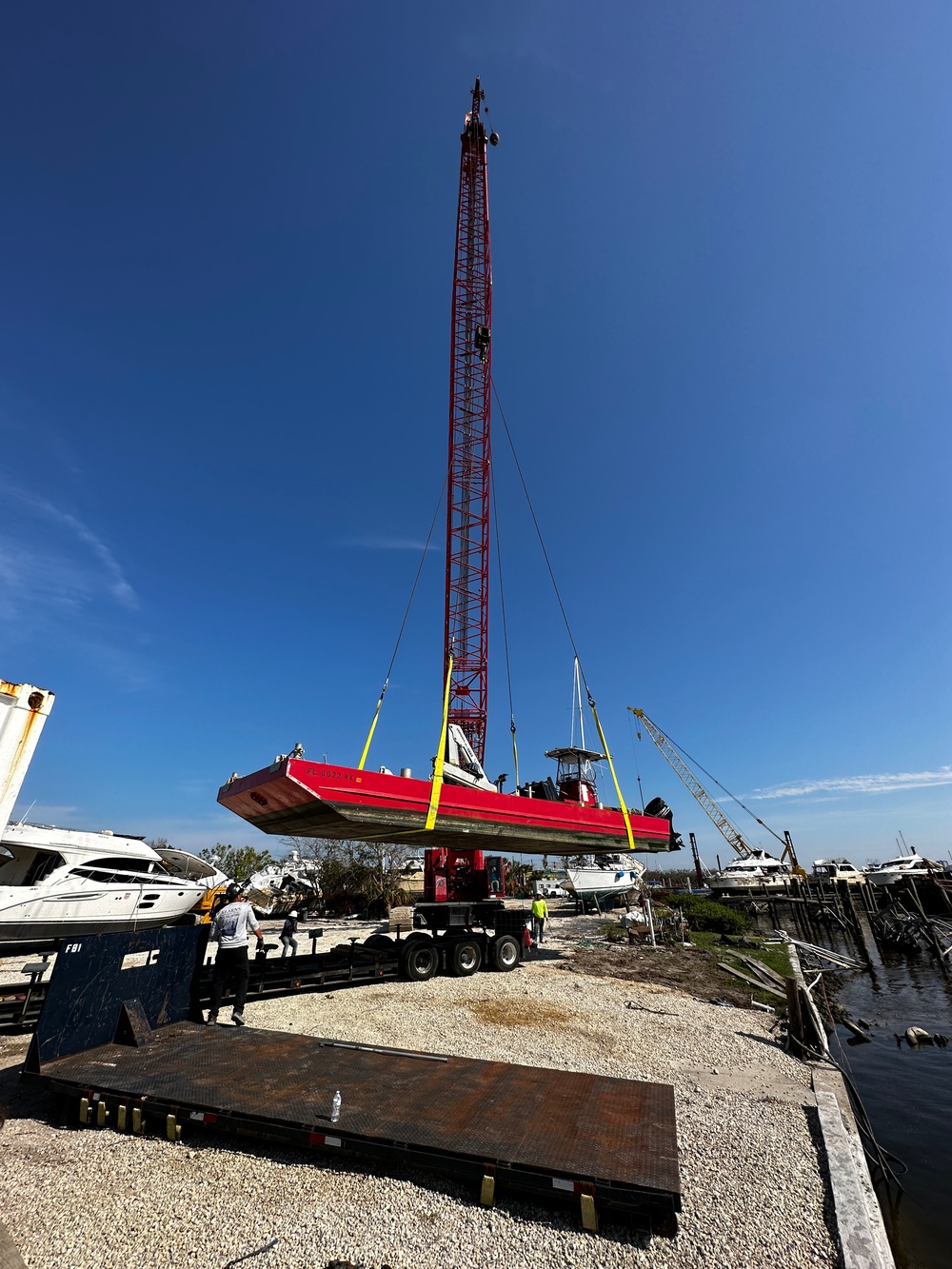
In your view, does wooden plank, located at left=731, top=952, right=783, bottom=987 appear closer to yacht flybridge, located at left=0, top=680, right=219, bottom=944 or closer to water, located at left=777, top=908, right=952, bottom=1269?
water, located at left=777, top=908, right=952, bottom=1269

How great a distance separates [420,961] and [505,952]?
8.21 ft

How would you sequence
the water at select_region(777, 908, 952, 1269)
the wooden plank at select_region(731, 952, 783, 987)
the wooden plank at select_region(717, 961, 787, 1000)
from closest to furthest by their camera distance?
the water at select_region(777, 908, 952, 1269) → the wooden plank at select_region(717, 961, 787, 1000) → the wooden plank at select_region(731, 952, 783, 987)

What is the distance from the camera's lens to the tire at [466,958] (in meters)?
12.2

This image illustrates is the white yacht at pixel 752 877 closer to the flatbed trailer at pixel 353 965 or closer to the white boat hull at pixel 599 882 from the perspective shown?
the white boat hull at pixel 599 882

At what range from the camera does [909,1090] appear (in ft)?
30.3

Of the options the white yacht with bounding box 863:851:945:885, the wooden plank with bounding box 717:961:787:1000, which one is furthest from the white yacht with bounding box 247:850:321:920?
the white yacht with bounding box 863:851:945:885

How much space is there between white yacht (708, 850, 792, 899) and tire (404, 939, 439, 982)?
35364 millimetres

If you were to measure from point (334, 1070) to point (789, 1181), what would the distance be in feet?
13.9

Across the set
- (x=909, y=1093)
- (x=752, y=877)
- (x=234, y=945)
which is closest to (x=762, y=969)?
(x=909, y=1093)

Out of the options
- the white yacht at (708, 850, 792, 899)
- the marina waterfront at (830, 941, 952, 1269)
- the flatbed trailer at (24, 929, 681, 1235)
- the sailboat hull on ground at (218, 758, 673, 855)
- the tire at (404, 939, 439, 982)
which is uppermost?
the white yacht at (708, 850, 792, 899)

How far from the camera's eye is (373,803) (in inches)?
361

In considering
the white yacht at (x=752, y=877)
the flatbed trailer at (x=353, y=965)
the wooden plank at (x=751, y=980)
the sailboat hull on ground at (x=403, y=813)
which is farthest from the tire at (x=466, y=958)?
the white yacht at (x=752, y=877)

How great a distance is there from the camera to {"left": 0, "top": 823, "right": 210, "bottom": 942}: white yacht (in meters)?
12.2

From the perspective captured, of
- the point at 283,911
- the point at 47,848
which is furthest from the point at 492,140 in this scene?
the point at 283,911
